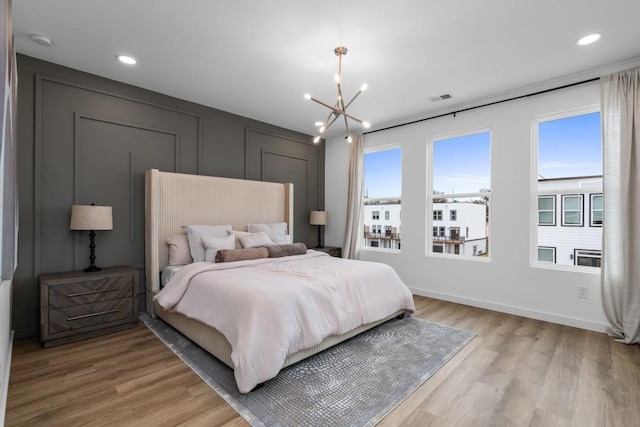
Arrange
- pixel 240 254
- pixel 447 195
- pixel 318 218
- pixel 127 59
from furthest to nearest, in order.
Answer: pixel 318 218
pixel 447 195
pixel 240 254
pixel 127 59

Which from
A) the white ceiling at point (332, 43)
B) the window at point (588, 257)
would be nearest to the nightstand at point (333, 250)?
the white ceiling at point (332, 43)

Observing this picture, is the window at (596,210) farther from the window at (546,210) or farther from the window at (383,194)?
the window at (383,194)

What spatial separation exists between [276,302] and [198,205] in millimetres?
2291

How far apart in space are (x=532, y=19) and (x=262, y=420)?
135 inches

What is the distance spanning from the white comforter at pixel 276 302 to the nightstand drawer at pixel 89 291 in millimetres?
428

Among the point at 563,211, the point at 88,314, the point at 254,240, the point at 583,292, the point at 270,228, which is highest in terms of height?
the point at 563,211

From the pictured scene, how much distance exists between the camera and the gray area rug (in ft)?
6.22

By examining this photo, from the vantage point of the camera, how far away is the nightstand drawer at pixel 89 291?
8.96 feet

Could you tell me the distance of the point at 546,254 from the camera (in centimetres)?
362

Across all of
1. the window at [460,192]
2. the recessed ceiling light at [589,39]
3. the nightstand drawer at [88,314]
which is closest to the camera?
the recessed ceiling light at [589,39]

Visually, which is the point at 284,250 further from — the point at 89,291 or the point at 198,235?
the point at 89,291

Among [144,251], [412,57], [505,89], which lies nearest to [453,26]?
[412,57]

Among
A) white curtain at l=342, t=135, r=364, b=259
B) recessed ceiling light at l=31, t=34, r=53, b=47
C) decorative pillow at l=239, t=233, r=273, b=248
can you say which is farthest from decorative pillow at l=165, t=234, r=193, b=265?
white curtain at l=342, t=135, r=364, b=259

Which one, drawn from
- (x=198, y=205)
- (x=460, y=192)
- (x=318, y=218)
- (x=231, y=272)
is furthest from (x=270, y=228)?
(x=460, y=192)
